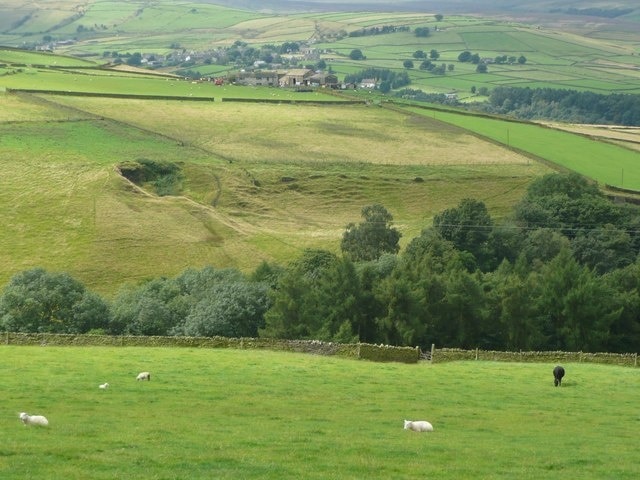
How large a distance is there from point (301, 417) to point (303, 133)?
96001mm

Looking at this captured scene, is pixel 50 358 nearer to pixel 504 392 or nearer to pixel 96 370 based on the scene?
pixel 96 370

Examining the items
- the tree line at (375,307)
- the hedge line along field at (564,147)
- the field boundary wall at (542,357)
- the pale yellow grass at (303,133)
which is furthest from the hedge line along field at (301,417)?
the hedge line along field at (564,147)

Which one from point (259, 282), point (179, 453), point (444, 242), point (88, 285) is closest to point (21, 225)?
point (88, 285)

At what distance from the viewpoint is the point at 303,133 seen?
12669 cm

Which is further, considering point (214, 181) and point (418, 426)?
point (214, 181)

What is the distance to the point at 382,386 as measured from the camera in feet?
130

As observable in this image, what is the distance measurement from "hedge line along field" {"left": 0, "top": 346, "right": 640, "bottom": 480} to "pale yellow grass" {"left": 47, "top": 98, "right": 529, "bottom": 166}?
7080 centimetres

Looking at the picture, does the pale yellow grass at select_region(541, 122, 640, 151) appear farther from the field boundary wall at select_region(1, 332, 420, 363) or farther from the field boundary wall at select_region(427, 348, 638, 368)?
the field boundary wall at select_region(1, 332, 420, 363)

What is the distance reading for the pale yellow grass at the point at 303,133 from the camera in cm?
11869

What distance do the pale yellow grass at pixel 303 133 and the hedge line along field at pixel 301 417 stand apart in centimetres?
7080

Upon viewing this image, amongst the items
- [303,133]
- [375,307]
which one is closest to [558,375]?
[375,307]

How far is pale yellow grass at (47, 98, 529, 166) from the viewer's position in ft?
389

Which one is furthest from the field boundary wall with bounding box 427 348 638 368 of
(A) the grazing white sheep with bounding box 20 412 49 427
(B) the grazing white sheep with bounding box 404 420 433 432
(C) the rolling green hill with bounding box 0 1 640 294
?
(C) the rolling green hill with bounding box 0 1 640 294

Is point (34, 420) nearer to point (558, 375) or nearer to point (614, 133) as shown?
point (558, 375)
